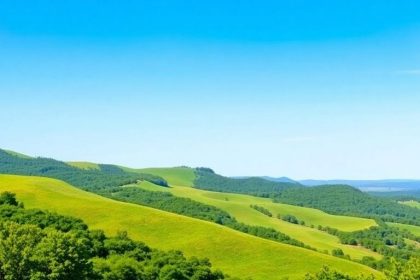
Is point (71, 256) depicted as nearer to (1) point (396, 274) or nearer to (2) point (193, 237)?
(1) point (396, 274)

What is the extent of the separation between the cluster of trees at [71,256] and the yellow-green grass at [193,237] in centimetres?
2868

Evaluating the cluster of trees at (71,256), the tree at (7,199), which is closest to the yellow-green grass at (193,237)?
the tree at (7,199)

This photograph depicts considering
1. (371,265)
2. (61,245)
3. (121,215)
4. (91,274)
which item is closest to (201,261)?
(91,274)

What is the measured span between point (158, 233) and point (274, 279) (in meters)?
41.5

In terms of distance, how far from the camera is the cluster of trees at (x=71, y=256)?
6444 centimetres

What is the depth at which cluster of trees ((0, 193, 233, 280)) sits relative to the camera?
64438 millimetres

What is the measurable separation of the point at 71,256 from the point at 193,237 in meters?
79.0

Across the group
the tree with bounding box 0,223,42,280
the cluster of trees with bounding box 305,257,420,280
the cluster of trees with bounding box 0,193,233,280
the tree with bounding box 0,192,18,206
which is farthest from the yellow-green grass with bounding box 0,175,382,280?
the tree with bounding box 0,223,42,280

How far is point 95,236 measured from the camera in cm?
10350

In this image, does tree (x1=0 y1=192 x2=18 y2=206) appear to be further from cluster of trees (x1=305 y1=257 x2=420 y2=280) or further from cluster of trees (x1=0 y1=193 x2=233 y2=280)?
cluster of trees (x1=305 y1=257 x2=420 y2=280)

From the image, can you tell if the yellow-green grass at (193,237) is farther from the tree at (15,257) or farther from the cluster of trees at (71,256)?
the tree at (15,257)

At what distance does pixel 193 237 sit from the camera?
145125 mm

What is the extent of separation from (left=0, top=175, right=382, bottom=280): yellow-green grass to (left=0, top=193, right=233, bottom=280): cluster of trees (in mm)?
28681

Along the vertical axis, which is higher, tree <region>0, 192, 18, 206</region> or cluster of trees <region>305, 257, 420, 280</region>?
tree <region>0, 192, 18, 206</region>
